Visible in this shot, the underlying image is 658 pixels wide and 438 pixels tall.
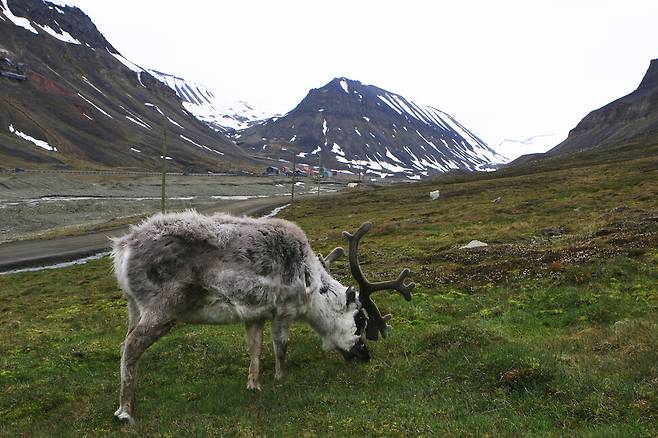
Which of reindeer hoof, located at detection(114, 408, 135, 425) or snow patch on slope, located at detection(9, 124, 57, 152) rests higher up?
snow patch on slope, located at detection(9, 124, 57, 152)

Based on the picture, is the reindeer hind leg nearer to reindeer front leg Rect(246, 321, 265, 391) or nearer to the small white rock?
reindeer front leg Rect(246, 321, 265, 391)

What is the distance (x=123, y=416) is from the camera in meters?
10.1

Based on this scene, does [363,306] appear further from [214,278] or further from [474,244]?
[474,244]

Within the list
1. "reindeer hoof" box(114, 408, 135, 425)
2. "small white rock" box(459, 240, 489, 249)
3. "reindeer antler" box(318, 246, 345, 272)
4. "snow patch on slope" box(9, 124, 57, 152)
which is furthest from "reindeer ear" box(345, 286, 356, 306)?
"snow patch on slope" box(9, 124, 57, 152)

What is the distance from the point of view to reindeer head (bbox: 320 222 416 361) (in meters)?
12.6

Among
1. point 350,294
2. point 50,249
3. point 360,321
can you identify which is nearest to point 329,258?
point 350,294

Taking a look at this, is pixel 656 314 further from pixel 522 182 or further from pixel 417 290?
pixel 522 182

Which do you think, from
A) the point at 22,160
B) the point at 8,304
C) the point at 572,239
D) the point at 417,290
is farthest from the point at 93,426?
the point at 22,160

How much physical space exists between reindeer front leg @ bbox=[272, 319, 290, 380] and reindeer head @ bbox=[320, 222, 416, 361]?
61.5 inches

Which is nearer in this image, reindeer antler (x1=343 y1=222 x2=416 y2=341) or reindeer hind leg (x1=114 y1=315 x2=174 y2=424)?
reindeer hind leg (x1=114 y1=315 x2=174 y2=424)

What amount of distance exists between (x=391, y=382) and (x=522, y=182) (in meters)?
80.5

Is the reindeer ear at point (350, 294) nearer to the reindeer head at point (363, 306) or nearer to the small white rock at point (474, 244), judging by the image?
the reindeer head at point (363, 306)

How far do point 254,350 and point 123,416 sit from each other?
2.97m

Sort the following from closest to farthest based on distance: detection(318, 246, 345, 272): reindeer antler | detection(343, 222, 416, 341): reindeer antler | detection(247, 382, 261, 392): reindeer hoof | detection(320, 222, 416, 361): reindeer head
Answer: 1. detection(247, 382, 261, 392): reindeer hoof
2. detection(320, 222, 416, 361): reindeer head
3. detection(318, 246, 345, 272): reindeer antler
4. detection(343, 222, 416, 341): reindeer antler
